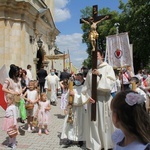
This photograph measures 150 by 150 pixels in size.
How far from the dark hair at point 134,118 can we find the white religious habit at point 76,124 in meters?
4.08

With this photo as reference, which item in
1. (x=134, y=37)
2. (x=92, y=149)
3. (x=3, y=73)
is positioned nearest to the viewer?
(x=92, y=149)

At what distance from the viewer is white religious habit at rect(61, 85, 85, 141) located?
6.19 meters

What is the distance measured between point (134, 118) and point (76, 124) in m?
4.39

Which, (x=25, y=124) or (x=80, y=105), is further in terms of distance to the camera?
(x=25, y=124)

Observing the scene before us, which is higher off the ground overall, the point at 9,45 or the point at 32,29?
the point at 32,29

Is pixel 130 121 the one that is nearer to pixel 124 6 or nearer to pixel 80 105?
pixel 80 105

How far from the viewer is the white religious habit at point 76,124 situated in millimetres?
6188

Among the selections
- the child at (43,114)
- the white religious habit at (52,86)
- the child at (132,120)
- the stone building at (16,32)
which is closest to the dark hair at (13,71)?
the child at (43,114)

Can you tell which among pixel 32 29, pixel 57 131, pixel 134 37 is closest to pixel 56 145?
pixel 57 131

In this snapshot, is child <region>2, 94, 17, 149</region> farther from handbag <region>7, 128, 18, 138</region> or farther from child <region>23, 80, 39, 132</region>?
child <region>23, 80, 39, 132</region>

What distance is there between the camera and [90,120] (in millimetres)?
5664

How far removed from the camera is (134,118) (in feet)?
6.48

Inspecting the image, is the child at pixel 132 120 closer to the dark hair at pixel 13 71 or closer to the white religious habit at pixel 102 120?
the white religious habit at pixel 102 120

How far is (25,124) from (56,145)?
2.55 meters
